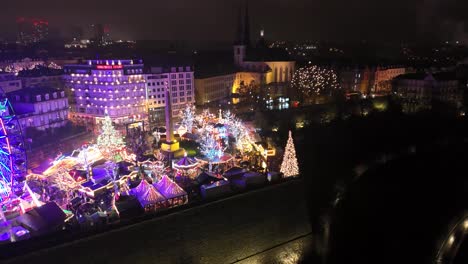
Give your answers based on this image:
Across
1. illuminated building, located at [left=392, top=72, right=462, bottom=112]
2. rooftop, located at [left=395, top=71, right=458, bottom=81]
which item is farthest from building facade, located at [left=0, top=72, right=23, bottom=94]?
rooftop, located at [left=395, top=71, right=458, bottom=81]

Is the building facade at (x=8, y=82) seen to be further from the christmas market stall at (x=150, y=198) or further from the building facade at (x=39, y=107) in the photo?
the christmas market stall at (x=150, y=198)

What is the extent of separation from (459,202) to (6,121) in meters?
29.7

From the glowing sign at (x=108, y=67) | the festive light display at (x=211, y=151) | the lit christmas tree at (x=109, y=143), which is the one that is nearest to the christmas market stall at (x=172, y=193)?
the festive light display at (x=211, y=151)

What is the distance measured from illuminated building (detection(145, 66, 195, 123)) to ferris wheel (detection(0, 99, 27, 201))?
82.3 ft

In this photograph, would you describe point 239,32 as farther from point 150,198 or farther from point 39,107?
point 150,198

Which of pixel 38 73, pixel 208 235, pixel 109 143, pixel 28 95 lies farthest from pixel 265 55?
pixel 208 235

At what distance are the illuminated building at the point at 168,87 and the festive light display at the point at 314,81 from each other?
658 inches

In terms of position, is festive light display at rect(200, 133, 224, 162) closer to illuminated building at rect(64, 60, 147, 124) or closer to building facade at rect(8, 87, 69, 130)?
building facade at rect(8, 87, 69, 130)

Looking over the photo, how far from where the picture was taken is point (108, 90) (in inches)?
1623

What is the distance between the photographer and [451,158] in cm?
3591

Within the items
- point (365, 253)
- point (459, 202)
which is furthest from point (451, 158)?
point (365, 253)

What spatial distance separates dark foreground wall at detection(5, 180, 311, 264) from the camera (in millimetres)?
15500

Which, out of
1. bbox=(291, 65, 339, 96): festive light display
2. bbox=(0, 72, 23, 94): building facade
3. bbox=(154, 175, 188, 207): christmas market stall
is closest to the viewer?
bbox=(154, 175, 188, 207): christmas market stall

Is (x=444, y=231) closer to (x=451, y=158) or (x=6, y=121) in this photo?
(x=451, y=158)
